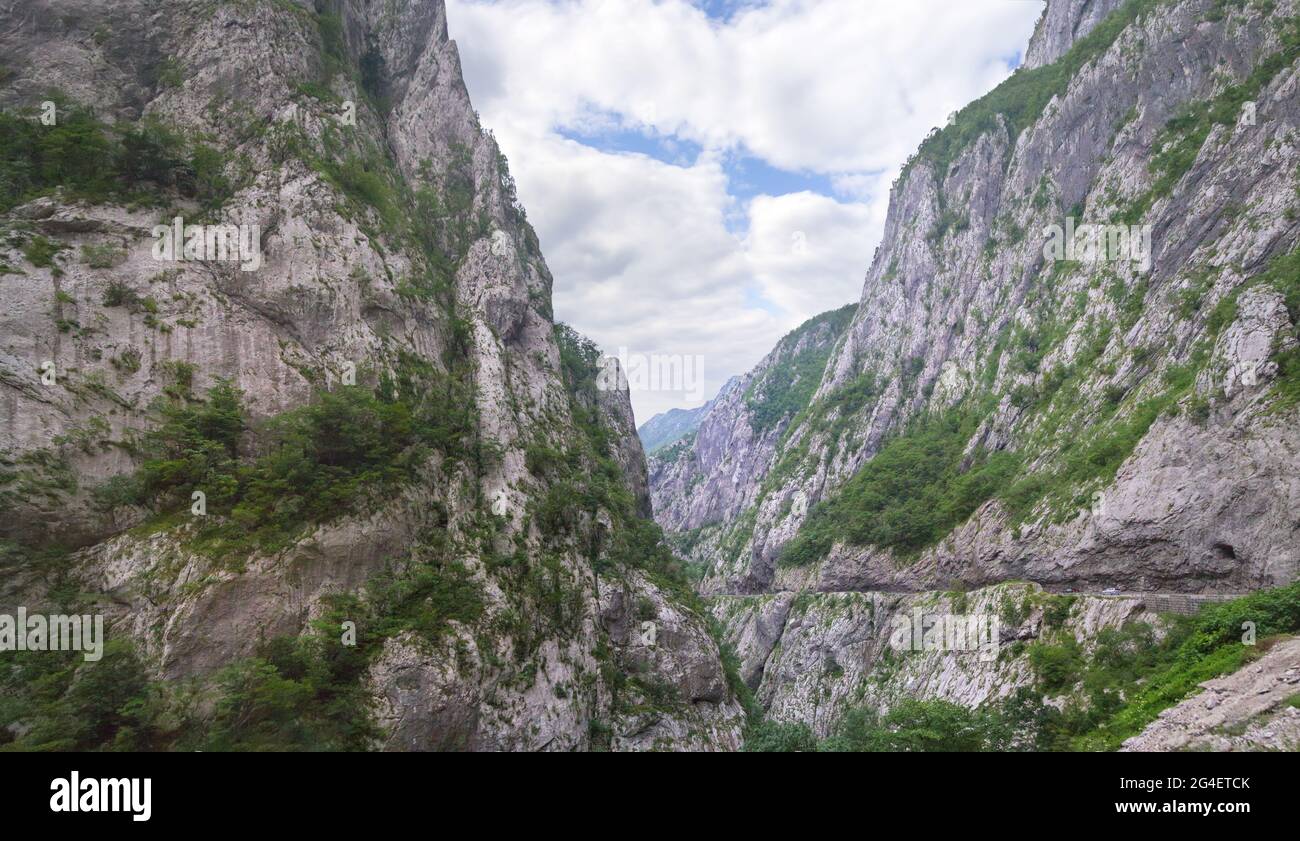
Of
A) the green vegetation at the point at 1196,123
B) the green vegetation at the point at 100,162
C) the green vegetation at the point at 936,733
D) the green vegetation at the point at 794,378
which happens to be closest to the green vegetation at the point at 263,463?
the green vegetation at the point at 100,162

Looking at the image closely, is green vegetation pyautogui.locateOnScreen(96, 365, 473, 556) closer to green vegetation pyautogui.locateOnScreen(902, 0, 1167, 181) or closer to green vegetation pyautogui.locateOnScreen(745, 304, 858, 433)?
green vegetation pyautogui.locateOnScreen(902, 0, 1167, 181)

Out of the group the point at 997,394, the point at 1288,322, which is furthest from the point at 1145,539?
the point at 997,394

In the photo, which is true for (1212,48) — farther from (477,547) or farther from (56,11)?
(56,11)

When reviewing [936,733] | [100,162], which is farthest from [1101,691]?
[100,162]

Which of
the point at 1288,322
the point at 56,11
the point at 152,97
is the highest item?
the point at 56,11

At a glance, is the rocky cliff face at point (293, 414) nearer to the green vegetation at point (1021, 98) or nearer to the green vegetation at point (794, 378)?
the green vegetation at point (1021, 98)

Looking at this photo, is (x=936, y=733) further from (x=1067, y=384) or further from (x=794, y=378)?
(x=794, y=378)
